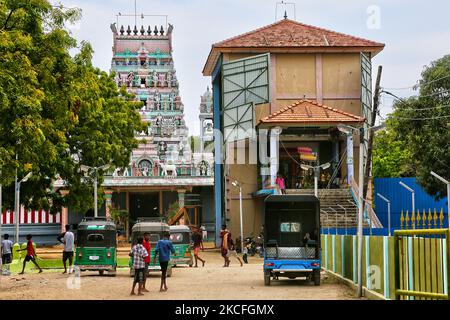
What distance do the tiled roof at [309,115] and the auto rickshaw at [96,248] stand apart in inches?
664

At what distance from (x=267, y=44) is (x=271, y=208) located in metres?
24.9

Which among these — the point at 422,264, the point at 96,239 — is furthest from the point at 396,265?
the point at 96,239

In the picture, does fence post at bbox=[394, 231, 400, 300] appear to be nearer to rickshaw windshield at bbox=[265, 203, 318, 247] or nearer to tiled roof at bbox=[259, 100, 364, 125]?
rickshaw windshield at bbox=[265, 203, 318, 247]

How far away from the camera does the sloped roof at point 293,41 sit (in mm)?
52188

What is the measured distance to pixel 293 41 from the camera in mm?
53094

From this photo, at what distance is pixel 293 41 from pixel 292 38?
68 cm

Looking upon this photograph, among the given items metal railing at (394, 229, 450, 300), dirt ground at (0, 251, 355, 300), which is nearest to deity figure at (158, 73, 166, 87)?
dirt ground at (0, 251, 355, 300)

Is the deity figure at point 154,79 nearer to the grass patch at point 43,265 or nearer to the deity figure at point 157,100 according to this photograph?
the deity figure at point 157,100

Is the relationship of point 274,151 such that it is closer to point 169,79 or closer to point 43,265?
point 43,265

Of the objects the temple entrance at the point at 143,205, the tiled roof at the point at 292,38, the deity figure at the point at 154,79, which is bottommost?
the temple entrance at the point at 143,205

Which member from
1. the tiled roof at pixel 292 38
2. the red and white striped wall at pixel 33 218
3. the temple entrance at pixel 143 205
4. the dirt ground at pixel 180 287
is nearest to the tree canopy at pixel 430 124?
the tiled roof at pixel 292 38

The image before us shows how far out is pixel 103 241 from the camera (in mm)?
32062

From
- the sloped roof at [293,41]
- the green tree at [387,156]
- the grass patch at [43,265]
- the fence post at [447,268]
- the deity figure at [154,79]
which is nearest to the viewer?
the fence post at [447,268]
